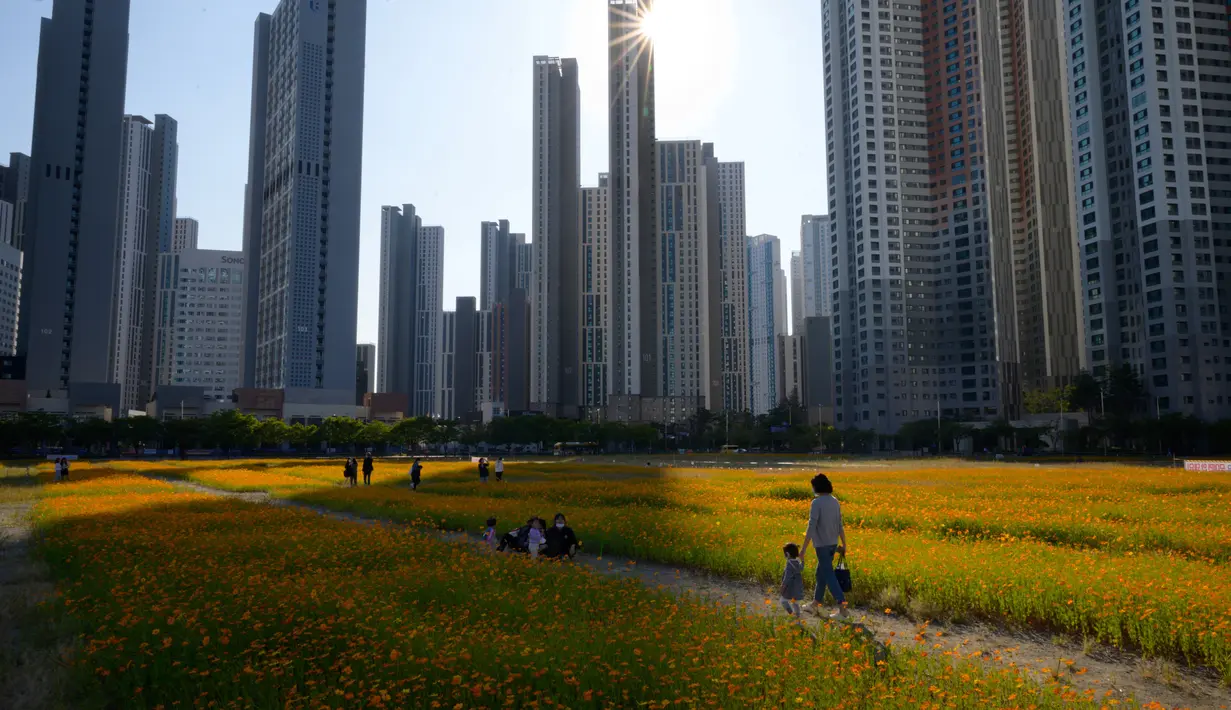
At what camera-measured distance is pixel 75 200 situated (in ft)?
579

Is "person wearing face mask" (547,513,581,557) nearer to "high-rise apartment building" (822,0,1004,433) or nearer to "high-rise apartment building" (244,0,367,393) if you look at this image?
"high-rise apartment building" (822,0,1004,433)

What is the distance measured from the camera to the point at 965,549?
16.3 m

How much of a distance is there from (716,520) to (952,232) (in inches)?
7154

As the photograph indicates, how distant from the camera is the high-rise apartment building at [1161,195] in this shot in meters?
130

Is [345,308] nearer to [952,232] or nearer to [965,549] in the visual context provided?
[952,232]

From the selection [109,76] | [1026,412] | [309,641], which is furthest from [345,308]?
[309,641]

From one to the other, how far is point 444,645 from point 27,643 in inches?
260

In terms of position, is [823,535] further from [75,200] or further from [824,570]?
[75,200]

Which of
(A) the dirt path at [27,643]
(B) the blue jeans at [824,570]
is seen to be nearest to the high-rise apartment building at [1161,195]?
(B) the blue jeans at [824,570]

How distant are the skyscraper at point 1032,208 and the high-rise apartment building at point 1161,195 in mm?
20067

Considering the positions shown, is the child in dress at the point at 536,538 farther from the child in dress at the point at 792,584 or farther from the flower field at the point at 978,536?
the child in dress at the point at 792,584

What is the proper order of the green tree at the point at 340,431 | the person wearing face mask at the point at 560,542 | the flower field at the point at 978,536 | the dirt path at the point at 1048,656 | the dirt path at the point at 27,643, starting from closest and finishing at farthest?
the dirt path at the point at 1048,656 → the dirt path at the point at 27,643 → the flower field at the point at 978,536 → the person wearing face mask at the point at 560,542 → the green tree at the point at 340,431

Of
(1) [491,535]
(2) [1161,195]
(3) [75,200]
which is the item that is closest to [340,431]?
(1) [491,535]

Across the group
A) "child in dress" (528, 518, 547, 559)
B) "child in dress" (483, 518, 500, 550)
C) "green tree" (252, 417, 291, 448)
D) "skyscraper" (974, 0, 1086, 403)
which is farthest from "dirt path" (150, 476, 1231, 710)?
"skyscraper" (974, 0, 1086, 403)
